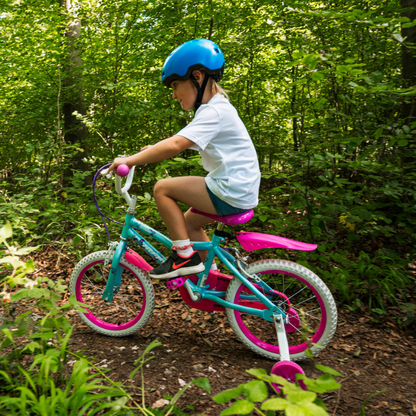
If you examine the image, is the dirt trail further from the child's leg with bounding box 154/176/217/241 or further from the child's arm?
the child's arm

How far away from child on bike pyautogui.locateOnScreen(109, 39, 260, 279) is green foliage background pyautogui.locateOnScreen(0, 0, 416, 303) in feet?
2.46

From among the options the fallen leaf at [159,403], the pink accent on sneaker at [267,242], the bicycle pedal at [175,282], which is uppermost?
the pink accent on sneaker at [267,242]

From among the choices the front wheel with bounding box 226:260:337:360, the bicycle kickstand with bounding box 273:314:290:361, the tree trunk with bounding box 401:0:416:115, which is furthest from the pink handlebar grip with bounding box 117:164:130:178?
the tree trunk with bounding box 401:0:416:115

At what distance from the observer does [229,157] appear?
1.95 meters

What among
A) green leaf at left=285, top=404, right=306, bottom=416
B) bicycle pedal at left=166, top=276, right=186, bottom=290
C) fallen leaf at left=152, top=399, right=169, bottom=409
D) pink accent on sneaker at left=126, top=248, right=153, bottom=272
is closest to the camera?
green leaf at left=285, top=404, right=306, bottom=416

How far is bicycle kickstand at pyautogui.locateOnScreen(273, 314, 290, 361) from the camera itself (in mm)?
1891

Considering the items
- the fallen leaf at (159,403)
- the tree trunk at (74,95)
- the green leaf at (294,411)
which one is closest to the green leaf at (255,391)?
the green leaf at (294,411)

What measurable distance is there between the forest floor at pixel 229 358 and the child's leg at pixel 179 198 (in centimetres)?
89

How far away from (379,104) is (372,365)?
2.21 m

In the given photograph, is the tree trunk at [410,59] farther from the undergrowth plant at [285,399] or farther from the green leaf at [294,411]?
the green leaf at [294,411]

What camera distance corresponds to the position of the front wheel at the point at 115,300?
2385 millimetres

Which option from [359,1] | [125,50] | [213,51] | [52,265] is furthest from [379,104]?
[52,265]

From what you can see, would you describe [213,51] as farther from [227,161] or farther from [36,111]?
[36,111]

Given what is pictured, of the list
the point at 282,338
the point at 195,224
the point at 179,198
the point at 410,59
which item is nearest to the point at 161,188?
the point at 179,198
